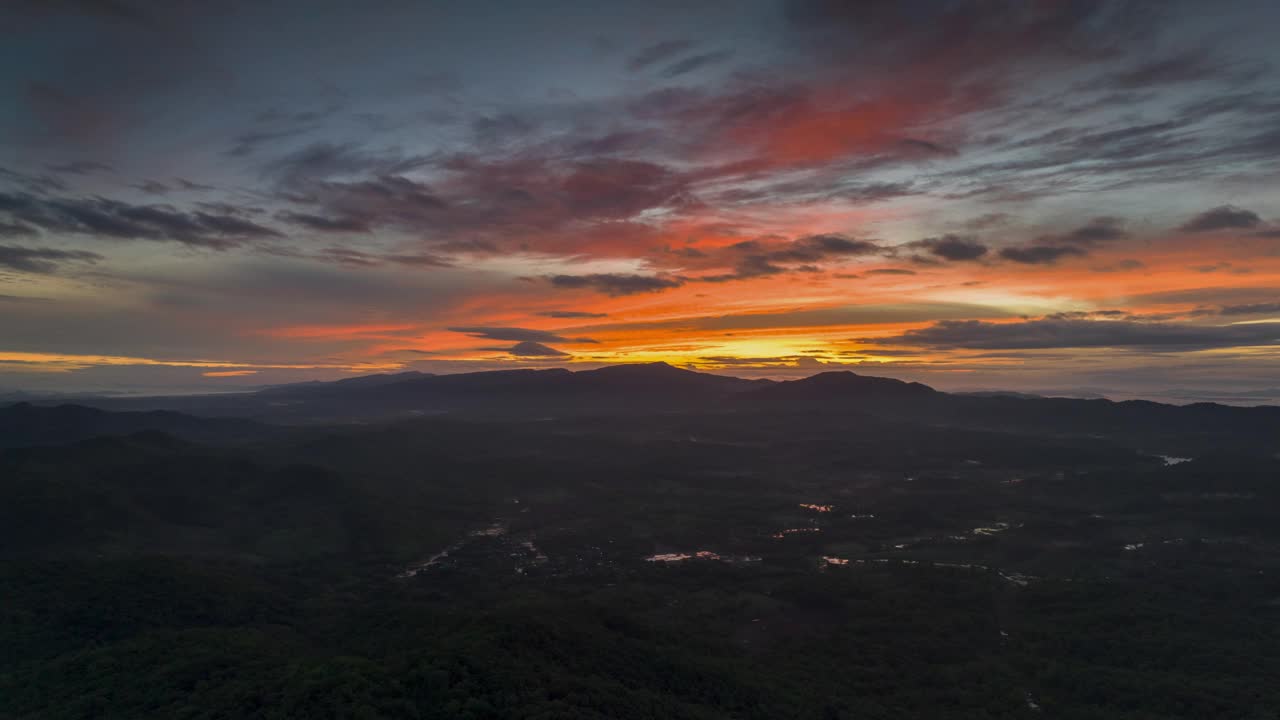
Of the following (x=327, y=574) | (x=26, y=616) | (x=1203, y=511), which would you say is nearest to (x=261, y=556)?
(x=327, y=574)

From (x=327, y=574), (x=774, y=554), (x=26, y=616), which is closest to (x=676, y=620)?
(x=774, y=554)

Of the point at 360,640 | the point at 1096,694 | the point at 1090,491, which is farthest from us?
the point at 1090,491

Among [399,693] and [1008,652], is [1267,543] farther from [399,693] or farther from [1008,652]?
[399,693]

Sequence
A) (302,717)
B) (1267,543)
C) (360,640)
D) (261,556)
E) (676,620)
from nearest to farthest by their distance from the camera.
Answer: (302,717)
(360,640)
(676,620)
(261,556)
(1267,543)

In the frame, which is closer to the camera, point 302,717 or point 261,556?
point 302,717

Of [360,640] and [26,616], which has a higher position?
[26,616]

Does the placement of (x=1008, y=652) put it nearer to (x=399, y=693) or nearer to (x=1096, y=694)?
(x=1096, y=694)
